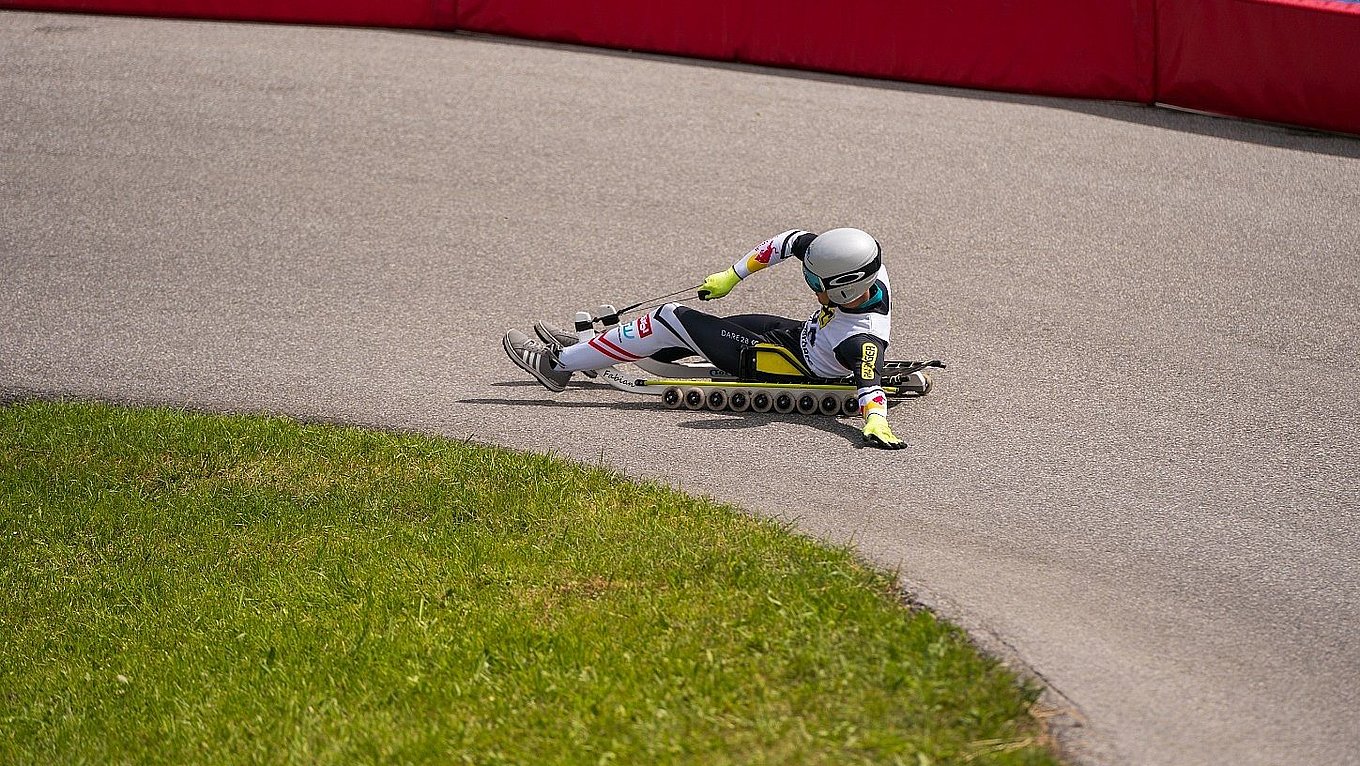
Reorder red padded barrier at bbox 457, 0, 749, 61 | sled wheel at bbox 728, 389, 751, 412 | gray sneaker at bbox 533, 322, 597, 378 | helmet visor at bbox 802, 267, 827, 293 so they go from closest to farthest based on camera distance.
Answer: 1. helmet visor at bbox 802, 267, 827, 293
2. sled wheel at bbox 728, 389, 751, 412
3. gray sneaker at bbox 533, 322, 597, 378
4. red padded barrier at bbox 457, 0, 749, 61

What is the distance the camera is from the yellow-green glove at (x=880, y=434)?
9.02 m

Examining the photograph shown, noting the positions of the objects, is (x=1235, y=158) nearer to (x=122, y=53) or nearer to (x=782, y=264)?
(x=782, y=264)

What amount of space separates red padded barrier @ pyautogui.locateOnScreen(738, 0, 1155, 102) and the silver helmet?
813 centimetres

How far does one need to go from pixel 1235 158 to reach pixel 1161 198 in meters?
1.62

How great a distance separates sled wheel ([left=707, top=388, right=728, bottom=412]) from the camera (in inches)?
388

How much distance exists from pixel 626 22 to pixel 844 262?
383 inches

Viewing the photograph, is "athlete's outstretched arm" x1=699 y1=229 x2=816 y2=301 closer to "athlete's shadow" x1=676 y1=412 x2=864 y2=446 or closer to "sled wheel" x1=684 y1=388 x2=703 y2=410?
"sled wheel" x1=684 y1=388 x2=703 y2=410

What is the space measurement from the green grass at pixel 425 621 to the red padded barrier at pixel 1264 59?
10.7 metres

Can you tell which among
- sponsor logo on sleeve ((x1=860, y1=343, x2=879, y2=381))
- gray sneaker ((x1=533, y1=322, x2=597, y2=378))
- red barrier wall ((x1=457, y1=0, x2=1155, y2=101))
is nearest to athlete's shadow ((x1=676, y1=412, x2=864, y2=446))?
sponsor logo on sleeve ((x1=860, y1=343, x2=879, y2=381))

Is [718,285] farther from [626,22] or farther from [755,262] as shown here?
[626,22]

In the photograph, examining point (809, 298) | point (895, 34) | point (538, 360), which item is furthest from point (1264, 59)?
point (538, 360)

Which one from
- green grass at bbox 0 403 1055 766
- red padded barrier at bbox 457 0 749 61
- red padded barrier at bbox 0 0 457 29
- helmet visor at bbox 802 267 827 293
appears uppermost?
red padded barrier at bbox 457 0 749 61

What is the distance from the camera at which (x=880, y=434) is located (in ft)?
29.6

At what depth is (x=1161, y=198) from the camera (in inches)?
544
